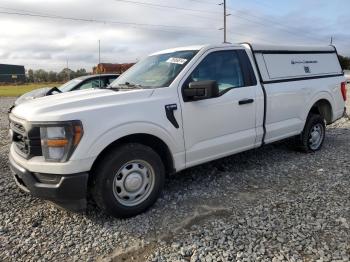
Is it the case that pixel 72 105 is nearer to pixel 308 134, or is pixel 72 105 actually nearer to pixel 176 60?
pixel 176 60

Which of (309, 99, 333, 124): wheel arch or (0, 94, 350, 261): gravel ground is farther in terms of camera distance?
(309, 99, 333, 124): wheel arch

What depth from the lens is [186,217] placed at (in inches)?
160

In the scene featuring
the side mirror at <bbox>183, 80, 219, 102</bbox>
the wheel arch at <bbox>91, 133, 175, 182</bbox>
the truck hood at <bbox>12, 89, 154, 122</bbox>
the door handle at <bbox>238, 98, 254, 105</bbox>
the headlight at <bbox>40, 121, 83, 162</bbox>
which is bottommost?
the wheel arch at <bbox>91, 133, 175, 182</bbox>

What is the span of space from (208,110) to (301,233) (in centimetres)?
178

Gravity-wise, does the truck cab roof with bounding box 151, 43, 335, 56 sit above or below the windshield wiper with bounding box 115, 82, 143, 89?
above

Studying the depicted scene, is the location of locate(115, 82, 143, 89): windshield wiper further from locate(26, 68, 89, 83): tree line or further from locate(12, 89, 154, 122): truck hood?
locate(26, 68, 89, 83): tree line

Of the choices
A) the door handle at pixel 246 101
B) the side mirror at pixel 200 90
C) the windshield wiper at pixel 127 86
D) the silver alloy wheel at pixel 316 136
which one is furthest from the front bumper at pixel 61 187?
the silver alloy wheel at pixel 316 136

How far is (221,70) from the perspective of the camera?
4.96m

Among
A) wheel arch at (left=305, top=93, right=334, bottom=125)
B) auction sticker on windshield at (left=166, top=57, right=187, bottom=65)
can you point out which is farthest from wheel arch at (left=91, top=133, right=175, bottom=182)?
wheel arch at (left=305, top=93, right=334, bottom=125)

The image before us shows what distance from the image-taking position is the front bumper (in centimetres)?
359

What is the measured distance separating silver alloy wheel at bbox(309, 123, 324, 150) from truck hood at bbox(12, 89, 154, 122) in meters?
3.65

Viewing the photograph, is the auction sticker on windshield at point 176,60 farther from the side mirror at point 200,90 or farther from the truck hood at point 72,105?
the truck hood at point 72,105

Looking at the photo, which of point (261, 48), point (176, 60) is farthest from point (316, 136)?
point (176, 60)

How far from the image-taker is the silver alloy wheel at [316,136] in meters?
6.61
